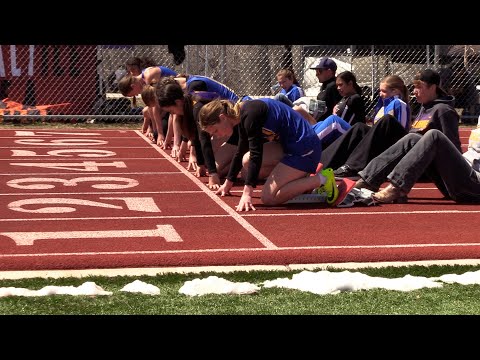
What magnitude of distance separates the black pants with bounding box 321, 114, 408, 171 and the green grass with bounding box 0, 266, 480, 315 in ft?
17.0

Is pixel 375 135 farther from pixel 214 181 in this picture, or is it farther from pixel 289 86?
pixel 289 86

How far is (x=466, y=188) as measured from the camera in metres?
A: 9.02

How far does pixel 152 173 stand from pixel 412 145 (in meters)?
4.04

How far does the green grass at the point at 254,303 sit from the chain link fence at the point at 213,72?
14805 mm

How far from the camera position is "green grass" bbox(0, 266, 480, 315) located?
4.59 m

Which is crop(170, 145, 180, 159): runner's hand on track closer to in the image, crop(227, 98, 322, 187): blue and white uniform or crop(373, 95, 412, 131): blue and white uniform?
crop(373, 95, 412, 131): blue and white uniform

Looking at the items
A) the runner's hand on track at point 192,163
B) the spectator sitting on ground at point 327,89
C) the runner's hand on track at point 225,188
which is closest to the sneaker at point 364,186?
the runner's hand on track at point 225,188

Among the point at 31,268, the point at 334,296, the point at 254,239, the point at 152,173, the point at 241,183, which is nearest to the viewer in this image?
the point at 334,296

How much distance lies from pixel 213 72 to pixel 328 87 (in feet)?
25.9

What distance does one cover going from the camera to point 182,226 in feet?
25.4

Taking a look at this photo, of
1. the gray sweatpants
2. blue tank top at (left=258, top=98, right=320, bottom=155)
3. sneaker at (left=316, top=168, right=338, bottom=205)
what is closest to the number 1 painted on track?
blue tank top at (left=258, top=98, right=320, bottom=155)

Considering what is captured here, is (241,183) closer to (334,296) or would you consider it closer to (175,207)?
(175,207)

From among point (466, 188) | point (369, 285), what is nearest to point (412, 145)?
point (466, 188)

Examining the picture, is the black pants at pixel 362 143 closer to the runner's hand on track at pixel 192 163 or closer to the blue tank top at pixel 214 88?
the blue tank top at pixel 214 88
